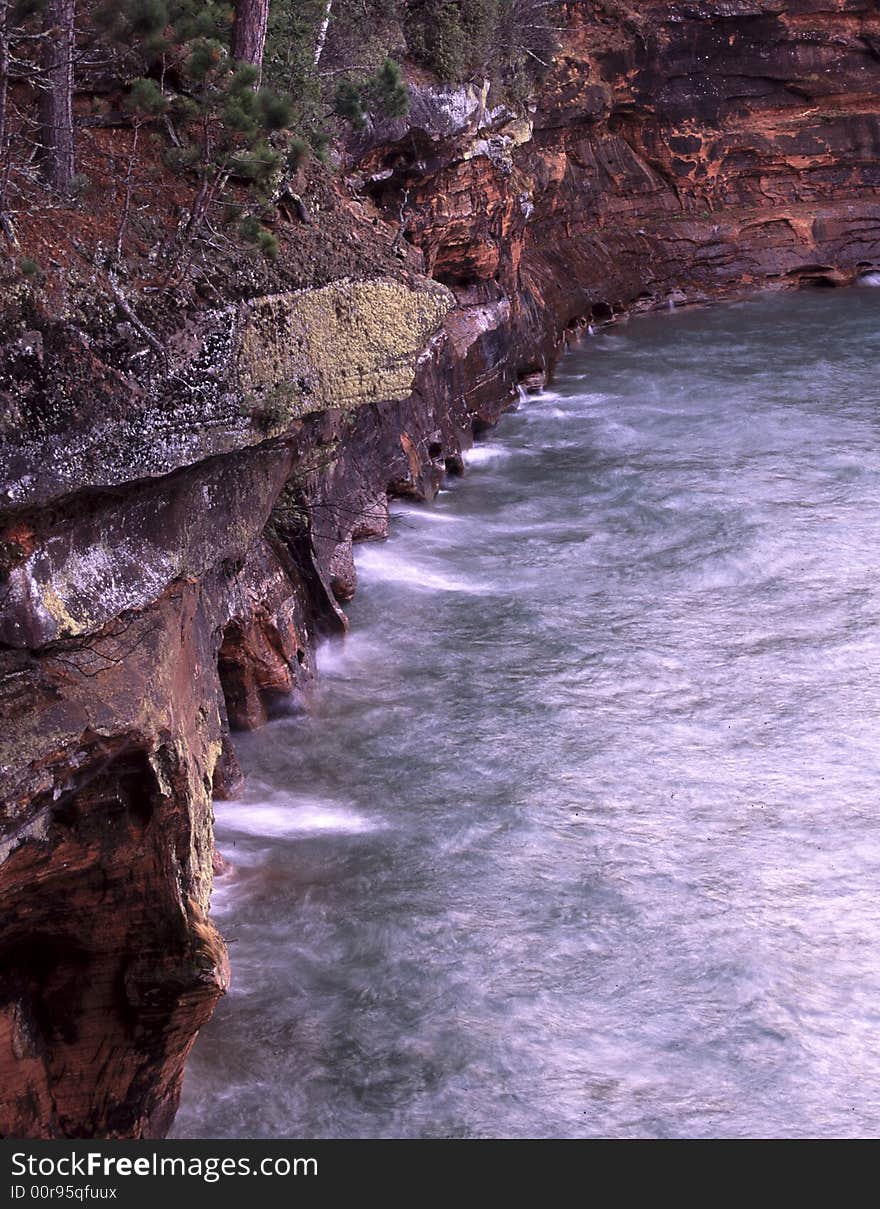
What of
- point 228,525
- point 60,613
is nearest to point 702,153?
point 228,525

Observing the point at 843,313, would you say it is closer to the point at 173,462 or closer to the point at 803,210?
the point at 803,210

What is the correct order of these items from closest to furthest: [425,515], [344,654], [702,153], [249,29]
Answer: [249,29]
[344,654]
[425,515]
[702,153]

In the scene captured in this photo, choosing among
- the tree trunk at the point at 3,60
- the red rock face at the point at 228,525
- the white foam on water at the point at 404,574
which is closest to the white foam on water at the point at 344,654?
the red rock face at the point at 228,525

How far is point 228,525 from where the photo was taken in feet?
23.6

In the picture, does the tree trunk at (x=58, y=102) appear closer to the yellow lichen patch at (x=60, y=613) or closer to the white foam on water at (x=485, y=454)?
the yellow lichen patch at (x=60, y=613)

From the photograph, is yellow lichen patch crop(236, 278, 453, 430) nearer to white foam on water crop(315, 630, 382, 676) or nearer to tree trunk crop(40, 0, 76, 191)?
tree trunk crop(40, 0, 76, 191)

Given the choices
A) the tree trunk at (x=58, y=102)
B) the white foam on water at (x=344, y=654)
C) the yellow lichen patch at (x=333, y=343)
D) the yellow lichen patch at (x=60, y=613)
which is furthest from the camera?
the white foam on water at (x=344, y=654)

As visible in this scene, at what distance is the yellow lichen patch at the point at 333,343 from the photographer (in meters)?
6.61

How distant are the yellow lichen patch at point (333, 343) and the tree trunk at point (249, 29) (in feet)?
5.13

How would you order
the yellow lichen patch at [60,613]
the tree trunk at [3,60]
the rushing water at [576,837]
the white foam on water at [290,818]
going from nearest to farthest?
the yellow lichen patch at [60,613] < the tree trunk at [3,60] < the rushing water at [576,837] < the white foam on water at [290,818]

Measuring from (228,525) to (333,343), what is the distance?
3.45 feet

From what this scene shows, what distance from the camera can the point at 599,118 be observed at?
2338 cm

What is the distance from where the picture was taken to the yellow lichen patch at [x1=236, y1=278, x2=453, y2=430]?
21.7 feet

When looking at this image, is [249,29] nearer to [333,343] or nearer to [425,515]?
[333,343]
